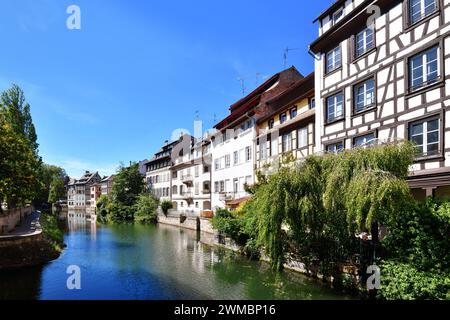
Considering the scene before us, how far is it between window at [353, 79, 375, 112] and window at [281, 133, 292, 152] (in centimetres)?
695

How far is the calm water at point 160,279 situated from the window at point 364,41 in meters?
10.7

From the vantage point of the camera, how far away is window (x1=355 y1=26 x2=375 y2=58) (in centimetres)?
1541

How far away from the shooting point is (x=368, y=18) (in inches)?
610

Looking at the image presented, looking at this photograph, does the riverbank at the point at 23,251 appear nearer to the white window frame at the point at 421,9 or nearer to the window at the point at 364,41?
the window at the point at 364,41

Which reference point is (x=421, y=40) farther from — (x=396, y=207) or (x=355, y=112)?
(x=396, y=207)

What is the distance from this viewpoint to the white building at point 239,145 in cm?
2858

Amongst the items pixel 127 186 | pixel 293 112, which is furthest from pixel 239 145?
pixel 127 186

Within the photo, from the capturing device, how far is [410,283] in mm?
9305

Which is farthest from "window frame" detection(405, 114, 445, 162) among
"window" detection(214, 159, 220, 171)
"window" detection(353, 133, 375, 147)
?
"window" detection(214, 159, 220, 171)

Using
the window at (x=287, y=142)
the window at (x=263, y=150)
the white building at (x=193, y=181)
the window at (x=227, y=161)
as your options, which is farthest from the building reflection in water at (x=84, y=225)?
the window at (x=287, y=142)

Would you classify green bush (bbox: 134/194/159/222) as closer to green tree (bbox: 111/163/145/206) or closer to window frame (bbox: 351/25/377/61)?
green tree (bbox: 111/163/145/206)

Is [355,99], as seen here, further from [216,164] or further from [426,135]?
[216,164]
